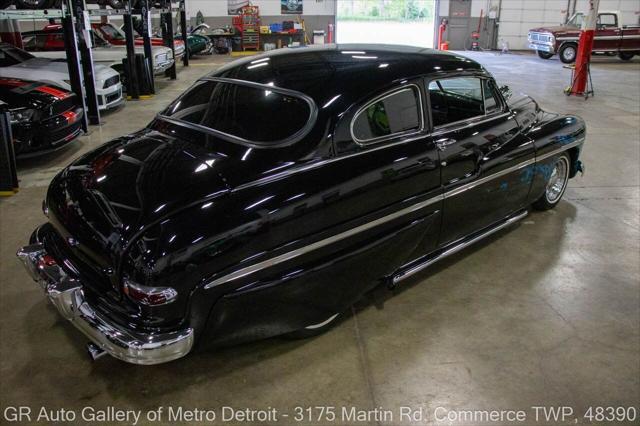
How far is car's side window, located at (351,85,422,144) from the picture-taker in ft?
8.98

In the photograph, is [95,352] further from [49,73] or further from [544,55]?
[544,55]

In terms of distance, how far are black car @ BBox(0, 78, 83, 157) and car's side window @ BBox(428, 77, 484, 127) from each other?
14.9 ft

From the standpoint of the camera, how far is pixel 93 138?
712cm

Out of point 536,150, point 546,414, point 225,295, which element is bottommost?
point 546,414

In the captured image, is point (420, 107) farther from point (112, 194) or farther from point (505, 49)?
point (505, 49)

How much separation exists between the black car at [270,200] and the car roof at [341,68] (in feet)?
0.04

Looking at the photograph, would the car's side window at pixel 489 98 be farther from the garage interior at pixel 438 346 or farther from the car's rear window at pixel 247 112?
the car's rear window at pixel 247 112

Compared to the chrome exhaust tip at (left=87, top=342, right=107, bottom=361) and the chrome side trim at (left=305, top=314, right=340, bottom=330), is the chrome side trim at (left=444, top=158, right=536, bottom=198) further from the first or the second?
the chrome exhaust tip at (left=87, top=342, right=107, bottom=361)

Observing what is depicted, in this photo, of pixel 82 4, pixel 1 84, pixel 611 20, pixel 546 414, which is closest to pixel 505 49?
pixel 611 20

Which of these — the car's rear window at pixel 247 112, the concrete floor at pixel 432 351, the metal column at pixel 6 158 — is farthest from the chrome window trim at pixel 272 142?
the metal column at pixel 6 158

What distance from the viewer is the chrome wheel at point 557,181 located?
14.6ft

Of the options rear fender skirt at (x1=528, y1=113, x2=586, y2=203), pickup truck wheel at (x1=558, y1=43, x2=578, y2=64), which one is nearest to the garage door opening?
pickup truck wheel at (x1=558, y1=43, x2=578, y2=64)

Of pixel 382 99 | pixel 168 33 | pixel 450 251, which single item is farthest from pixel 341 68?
pixel 168 33

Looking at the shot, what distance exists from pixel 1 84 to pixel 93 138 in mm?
1444
